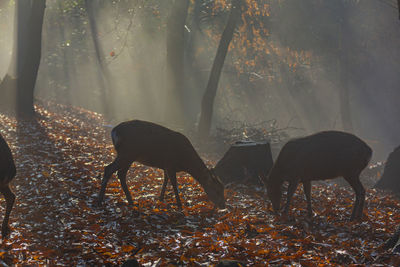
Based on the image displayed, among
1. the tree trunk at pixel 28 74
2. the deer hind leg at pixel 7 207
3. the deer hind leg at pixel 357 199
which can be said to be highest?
the tree trunk at pixel 28 74

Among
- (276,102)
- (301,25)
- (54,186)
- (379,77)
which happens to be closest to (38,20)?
(54,186)

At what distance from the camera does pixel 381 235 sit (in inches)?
282

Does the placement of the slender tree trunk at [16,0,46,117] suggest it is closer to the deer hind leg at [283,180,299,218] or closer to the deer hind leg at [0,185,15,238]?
the deer hind leg at [0,185,15,238]

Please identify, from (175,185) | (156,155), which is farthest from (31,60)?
(175,185)

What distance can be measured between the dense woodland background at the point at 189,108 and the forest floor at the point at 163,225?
33 mm

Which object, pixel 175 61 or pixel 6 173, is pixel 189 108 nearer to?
pixel 175 61

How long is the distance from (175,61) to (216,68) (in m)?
3.02

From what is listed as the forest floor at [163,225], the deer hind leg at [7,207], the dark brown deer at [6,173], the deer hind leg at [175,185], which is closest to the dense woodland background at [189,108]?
the forest floor at [163,225]

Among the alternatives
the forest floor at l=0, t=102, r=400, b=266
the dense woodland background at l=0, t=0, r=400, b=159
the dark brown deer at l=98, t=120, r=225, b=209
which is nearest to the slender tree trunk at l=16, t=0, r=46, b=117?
the forest floor at l=0, t=102, r=400, b=266

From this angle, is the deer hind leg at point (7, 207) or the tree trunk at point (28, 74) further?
the tree trunk at point (28, 74)

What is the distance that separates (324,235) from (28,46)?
14290 mm

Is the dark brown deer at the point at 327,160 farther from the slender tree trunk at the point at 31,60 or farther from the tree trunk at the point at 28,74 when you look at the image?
the slender tree trunk at the point at 31,60

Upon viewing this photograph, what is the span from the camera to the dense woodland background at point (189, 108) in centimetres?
658

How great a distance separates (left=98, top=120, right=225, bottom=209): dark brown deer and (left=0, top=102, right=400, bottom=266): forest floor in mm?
444
